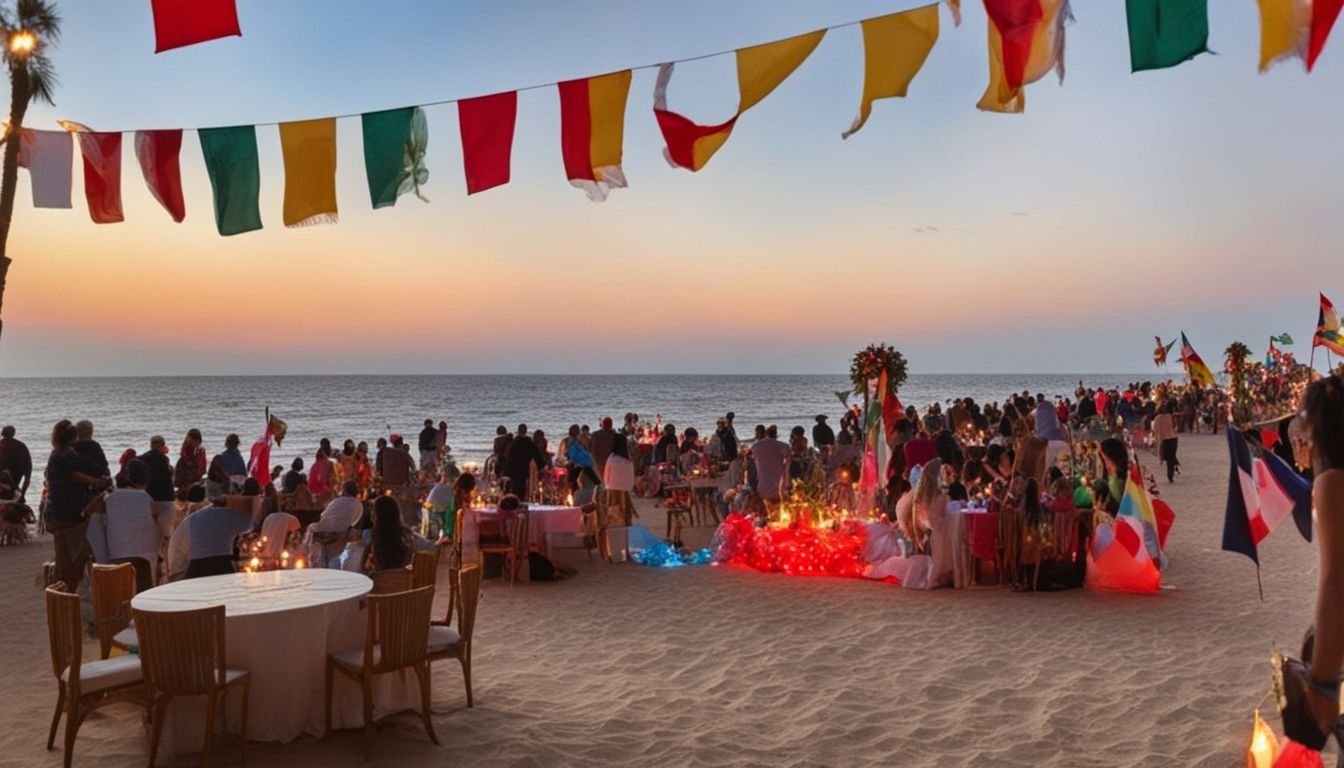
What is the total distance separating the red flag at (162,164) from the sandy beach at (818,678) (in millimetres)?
3733

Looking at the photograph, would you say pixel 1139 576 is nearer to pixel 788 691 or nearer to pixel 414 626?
pixel 788 691

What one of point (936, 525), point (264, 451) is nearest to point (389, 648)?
point (936, 525)

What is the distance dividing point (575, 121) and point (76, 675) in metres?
4.64

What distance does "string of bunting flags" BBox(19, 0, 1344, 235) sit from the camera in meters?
5.13

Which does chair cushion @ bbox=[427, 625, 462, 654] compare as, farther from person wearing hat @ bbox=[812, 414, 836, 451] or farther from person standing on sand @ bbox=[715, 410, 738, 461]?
person standing on sand @ bbox=[715, 410, 738, 461]

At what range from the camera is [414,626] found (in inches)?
204

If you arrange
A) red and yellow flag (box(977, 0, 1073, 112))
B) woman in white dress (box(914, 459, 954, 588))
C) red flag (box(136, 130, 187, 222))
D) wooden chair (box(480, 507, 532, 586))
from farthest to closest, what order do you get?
wooden chair (box(480, 507, 532, 586)) → woman in white dress (box(914, 459, 954, 588)) → red flag (box(136, 130, 187, 222)) → red and yellow flag (box(977, 0, 1073, 112))

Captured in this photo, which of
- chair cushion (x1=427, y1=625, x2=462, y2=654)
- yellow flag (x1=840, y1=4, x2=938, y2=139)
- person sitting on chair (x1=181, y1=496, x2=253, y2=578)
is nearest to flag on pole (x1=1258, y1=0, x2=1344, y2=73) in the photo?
yellow flag (x1=840, y1=4, x2=938, y2=139)

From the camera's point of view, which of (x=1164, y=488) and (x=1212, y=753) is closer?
(x=1212, y=753)

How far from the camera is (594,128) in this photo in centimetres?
694

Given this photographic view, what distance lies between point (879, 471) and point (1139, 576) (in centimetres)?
330

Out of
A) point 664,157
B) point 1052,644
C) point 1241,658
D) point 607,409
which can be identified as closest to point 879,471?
point 1052,644

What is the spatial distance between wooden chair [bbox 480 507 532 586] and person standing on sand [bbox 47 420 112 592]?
365 cm

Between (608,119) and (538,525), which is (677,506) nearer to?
(538,525)
